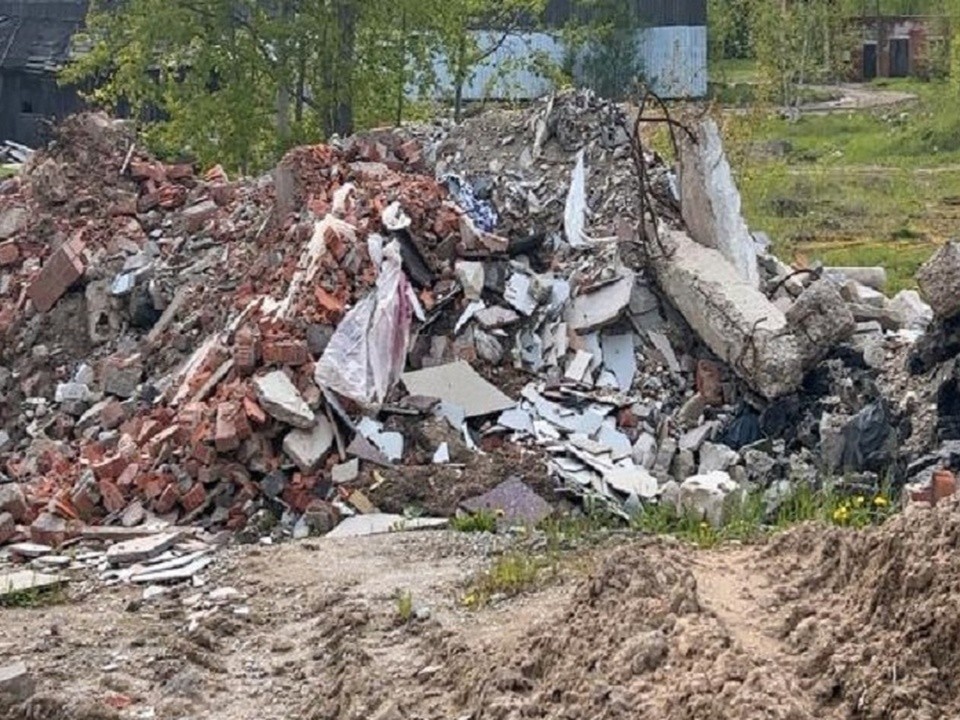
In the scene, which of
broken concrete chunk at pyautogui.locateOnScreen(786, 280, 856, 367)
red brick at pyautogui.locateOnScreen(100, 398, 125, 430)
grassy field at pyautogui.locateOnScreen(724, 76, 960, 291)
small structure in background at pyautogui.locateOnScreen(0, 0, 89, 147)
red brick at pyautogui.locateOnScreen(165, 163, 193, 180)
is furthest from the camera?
small structure in background at pyautogui.locateOnScreen(0, 0, 89, 147)

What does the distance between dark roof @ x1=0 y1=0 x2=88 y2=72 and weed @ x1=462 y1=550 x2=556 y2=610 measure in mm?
29183

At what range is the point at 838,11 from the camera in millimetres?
42688

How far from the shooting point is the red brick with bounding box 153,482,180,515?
952 cm

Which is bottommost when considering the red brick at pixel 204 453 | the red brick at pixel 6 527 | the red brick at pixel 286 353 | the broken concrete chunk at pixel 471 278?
the red brick at pixel 6 527

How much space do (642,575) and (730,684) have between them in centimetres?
110

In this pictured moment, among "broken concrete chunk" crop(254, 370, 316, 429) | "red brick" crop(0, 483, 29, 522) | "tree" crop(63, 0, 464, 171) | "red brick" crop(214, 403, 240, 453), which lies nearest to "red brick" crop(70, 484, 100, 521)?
"red brick" crop(0, 483, 29, 522)

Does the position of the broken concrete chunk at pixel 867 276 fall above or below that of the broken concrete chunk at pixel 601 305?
below

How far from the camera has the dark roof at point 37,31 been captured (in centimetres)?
3522

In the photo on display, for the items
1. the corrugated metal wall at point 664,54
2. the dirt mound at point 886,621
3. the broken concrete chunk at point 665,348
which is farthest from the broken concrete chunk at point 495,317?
the corrugated metal wall at point 664,54

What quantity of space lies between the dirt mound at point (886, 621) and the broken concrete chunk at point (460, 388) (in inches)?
190

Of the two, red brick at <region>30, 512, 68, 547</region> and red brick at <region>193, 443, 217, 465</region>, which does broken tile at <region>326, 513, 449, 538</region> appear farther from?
red brick at <region>30, 512, 68, 547</region>

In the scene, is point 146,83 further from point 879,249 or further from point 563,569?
point 563,569

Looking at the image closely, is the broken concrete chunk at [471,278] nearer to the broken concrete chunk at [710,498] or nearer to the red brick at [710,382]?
the red brick at [710,382]

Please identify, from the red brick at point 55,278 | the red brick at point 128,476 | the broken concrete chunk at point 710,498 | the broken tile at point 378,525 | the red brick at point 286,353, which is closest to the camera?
the broken concrete chunk at point 710,498
